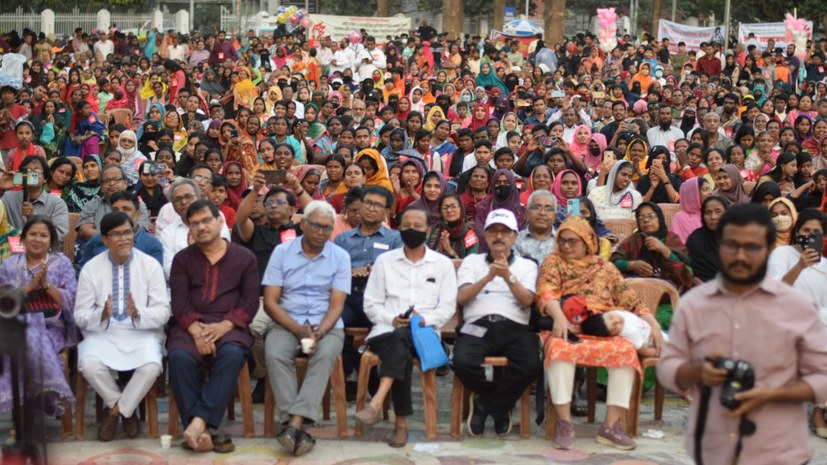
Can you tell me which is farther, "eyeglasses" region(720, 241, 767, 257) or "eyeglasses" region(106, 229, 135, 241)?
"eyeglasses" region(106, 229, 135, 241)

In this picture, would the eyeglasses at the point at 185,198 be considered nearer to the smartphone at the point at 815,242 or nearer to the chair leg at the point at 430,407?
the chair leg at the point at 430,407

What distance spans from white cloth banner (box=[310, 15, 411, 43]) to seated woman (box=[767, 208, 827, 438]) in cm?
2418

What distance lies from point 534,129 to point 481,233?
4701 millimetres

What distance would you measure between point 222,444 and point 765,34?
81.1 feet

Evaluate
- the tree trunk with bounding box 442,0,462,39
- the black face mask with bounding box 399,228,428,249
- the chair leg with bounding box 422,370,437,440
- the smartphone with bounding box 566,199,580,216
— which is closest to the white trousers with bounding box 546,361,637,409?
the chair leg with bounding box 422,370,437,440

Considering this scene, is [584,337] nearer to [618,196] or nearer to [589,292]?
[589,292]

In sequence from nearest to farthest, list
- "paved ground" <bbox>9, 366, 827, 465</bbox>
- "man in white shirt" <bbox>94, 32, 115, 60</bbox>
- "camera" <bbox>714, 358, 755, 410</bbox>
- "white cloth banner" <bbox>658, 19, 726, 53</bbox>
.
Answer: "camera" <bbox>714, 358, 755, 410</bbox> → "paved ground" <bbox>9, 366, 827, 465</bbox> → "man in white shirt" <bbox>94, 32, 115, 60</bbox> → "white cloth banner" <bbox>658, 19, 726, 53</bbox>

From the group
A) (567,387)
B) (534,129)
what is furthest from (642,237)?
(534,129)

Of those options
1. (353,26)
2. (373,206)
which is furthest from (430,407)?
(353,26)

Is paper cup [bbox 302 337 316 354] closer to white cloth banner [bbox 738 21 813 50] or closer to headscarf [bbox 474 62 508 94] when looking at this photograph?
headscarf [bbox 474 62 508 94]

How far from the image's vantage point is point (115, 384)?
6.39 meters

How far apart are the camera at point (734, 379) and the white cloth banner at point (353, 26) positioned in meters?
27.5

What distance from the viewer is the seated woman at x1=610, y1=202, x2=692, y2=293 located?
763 cm

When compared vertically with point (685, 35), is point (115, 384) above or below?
below
